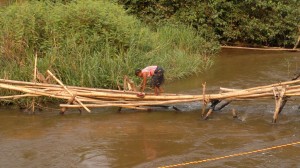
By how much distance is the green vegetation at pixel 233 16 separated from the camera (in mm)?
17203

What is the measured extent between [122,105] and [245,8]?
10176mm

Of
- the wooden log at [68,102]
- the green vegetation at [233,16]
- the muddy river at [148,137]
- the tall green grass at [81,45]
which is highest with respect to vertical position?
the green vegetation at [233,16]

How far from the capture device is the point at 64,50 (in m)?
10.9

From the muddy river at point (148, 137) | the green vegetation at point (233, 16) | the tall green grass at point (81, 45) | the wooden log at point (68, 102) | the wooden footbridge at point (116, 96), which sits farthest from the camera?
the green vegetation at point (233, 16)

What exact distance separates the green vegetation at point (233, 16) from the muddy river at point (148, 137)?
7569 mm

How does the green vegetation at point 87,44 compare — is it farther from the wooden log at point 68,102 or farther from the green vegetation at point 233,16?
the green vegetation at point 233,16

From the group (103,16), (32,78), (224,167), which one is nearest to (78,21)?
(103,16)

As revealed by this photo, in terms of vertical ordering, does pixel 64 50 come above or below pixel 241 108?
above

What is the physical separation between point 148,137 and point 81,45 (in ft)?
12.7

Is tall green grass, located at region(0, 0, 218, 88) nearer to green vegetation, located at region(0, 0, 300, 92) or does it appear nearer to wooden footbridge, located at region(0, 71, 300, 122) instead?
green vegetation, located at region(0, 0, 300, 92)

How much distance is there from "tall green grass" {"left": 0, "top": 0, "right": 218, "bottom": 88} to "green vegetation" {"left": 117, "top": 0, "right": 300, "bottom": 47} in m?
4.43

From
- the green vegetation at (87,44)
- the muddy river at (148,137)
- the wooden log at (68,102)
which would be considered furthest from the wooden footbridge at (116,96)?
the green vegetation at (87,44)

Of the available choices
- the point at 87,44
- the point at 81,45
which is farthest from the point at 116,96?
the point at 87,44

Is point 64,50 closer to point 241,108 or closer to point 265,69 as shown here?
point 241,108
